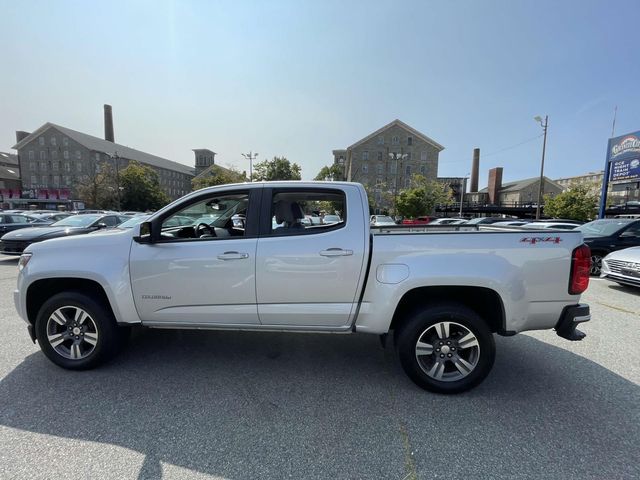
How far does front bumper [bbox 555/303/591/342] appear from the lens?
2857 millimetres

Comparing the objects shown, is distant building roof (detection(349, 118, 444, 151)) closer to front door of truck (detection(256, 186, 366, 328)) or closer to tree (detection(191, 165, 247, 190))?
tree (detection(191, 165, 247, 190))

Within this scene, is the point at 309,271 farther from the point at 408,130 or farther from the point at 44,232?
the point at 408,130

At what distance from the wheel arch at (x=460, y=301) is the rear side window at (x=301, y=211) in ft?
3.38

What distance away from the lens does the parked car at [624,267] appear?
Answer: 20.8 ft

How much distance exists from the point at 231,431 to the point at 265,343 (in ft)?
5.23

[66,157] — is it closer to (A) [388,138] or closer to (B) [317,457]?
(A) [388,138]

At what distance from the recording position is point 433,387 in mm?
2941

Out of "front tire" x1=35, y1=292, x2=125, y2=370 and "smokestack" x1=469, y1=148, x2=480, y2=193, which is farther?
"smokestack" x1=469, y1=148, x2=480, y2=193

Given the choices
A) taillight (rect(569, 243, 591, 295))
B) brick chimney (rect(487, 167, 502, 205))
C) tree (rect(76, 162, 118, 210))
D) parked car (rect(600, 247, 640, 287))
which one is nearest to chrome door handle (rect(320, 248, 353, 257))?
taillight (rect(569, 243, 591, 295))

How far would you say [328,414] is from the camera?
264cm

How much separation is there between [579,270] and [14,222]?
17535 millimetres

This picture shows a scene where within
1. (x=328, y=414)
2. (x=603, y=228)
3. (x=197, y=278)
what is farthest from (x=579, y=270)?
(x=603, y=228)

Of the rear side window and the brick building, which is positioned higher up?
the brick building

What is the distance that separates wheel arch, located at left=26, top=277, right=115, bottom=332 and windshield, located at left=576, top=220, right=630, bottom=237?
1112 centimetres
